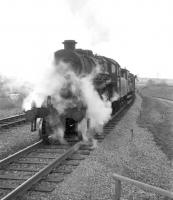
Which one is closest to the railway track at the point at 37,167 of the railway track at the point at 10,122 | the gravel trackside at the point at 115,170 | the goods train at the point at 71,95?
the gravel trackside at the point at 115,170

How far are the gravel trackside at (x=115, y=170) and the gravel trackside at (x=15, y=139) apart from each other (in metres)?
2.37

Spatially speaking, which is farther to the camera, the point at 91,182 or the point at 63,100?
the point at 63,100

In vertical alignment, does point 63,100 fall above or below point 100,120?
above

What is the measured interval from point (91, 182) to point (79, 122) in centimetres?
414

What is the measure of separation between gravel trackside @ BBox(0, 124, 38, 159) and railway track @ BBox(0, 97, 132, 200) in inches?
24.4

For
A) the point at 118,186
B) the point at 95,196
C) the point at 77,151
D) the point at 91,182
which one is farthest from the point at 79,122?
the point at 118,186

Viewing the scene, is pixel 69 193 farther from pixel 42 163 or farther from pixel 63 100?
pixel 63 100

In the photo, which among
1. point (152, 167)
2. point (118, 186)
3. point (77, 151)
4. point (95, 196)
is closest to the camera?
point (118, 186)

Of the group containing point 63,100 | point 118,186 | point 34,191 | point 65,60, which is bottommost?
point 34,191

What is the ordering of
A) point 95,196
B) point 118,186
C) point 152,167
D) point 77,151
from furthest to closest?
point 77,151
point 152,167
point 95,196
point 118,186

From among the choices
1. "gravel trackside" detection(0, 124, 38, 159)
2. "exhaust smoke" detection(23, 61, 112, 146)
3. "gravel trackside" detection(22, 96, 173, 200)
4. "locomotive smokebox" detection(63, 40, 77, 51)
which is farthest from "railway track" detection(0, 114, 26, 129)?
"gravel trackside" detection(22, 96, 173, 200)

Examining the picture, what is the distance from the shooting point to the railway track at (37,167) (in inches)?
214

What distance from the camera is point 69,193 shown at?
17.1 ft

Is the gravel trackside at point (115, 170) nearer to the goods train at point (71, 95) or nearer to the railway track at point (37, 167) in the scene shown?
the railway track at point (37, 167)
